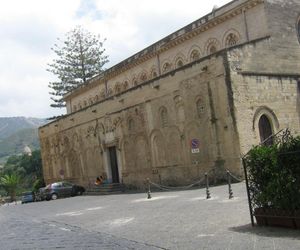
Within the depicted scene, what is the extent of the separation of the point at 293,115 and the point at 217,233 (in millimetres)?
17608

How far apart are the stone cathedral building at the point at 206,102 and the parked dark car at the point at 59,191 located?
194 cm

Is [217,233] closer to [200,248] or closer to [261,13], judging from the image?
[200,248]

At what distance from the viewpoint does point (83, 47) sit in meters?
61.6

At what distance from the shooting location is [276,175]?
1013 cm

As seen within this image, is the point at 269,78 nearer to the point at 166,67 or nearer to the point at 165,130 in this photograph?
the point at 165,130

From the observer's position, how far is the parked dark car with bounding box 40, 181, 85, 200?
37750 millimetres

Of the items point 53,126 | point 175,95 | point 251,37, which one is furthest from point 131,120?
point 53,126

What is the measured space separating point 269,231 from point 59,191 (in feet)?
97.9

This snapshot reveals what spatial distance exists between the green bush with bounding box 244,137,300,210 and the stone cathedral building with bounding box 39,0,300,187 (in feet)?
38.1

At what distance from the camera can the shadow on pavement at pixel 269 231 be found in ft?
30.6

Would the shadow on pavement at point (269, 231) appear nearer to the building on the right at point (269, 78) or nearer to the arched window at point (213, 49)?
the building on the right at point (269, 78)

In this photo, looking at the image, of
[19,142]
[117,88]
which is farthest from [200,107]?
[19,142]

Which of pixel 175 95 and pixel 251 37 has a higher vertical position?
pixel 251 37

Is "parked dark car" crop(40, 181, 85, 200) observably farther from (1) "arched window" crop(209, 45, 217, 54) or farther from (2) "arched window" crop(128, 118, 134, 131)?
(1) "arched window" crop(209, 45, 217, 54)
